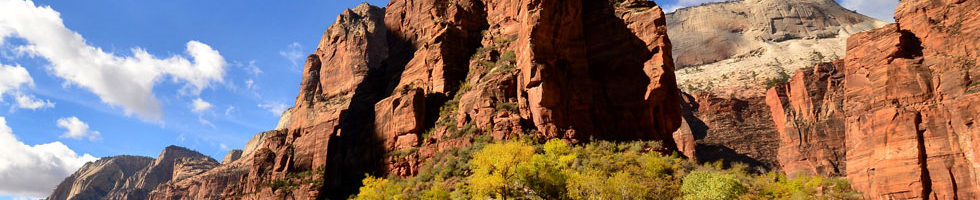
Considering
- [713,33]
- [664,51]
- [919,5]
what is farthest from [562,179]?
[713,33]

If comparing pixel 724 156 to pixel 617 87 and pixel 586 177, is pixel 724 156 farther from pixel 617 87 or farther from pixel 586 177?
pixel 586 177

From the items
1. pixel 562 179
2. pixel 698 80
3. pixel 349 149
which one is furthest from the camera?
pixel 698 80

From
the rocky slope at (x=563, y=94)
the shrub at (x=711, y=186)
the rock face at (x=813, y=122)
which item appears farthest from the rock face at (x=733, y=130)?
the shrub at (x=711, y=186)

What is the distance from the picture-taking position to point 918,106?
57781 mm

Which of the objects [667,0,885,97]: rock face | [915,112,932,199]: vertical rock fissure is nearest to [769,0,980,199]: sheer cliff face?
[915,112,932,199]: vertical rock fissure

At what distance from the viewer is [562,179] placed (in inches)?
1395

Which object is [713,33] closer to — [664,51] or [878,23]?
[878,23]

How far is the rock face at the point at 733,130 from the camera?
323ft

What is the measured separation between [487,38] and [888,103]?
4227cm

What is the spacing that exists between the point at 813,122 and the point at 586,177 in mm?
69625

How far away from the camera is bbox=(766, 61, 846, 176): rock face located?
83812mm

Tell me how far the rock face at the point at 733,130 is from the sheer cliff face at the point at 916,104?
3200 cm

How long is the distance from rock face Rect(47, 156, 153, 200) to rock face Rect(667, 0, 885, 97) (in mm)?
170649

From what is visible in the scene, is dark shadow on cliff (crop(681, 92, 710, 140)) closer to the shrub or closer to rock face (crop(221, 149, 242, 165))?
the shrub
